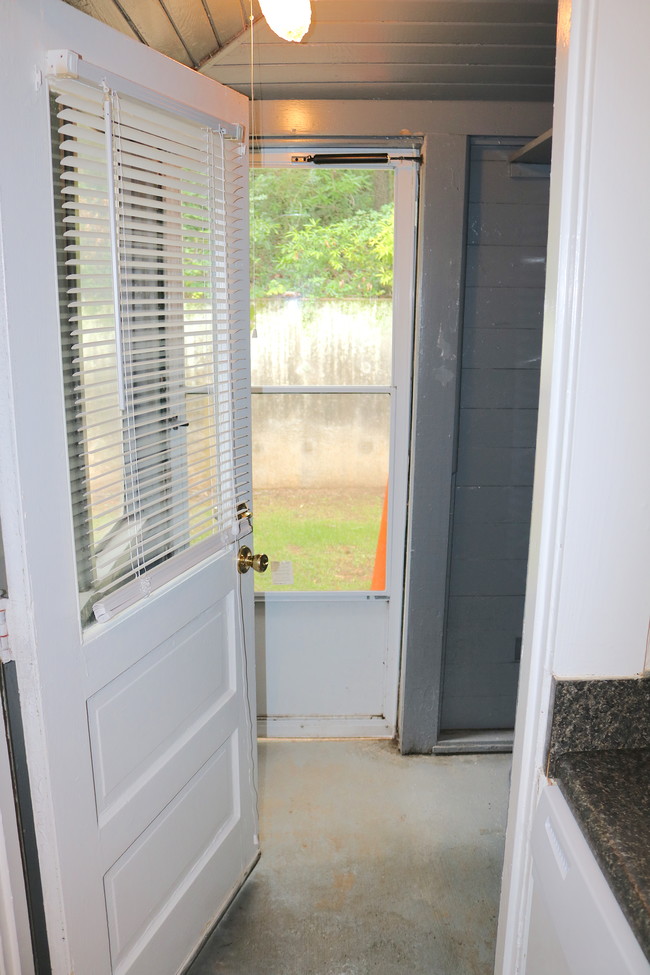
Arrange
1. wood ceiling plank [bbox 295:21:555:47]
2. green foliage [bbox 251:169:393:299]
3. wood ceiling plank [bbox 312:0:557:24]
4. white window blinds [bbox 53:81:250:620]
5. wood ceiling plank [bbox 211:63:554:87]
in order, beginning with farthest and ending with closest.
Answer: green foliage [bbox 251:169:393:299] → wood ceiling plank [bbox 211:63:554:87] → wood ceiling plank [bbox 295:21:555:47] → wood ceiling plank [bbox 312:0:557:24] → white window blinds [bbox 53:81:250:620]

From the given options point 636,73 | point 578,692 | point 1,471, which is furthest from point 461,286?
point 1,471

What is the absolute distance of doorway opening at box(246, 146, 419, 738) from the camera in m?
2.53

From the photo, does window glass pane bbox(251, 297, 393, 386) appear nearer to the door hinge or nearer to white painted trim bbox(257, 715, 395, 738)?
white painted trim bbox(257, 715, 395, 738)

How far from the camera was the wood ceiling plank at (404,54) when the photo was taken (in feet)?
6.93

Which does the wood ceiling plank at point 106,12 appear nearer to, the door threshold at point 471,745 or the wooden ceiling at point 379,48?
the wooden ceiling at point 379,48

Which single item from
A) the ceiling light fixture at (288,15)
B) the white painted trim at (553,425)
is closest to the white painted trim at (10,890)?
the white painted trim at (553,425)

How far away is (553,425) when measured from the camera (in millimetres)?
1152

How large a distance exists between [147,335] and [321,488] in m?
1.38

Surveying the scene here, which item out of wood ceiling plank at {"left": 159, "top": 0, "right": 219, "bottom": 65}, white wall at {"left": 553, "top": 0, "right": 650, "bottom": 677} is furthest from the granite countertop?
wood ceiling plank at {"left": 159, "top": 0, "right": 219, "bottom": 65}

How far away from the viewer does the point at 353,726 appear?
295 centimetres

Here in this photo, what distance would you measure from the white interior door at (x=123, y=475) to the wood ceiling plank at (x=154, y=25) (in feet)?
0.84

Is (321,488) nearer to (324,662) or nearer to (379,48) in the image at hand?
(324,662)

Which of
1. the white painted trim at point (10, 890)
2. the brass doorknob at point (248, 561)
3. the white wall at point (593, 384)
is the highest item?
the white wall at point (593, 384)

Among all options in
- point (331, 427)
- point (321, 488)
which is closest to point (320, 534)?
point (321, 488)
